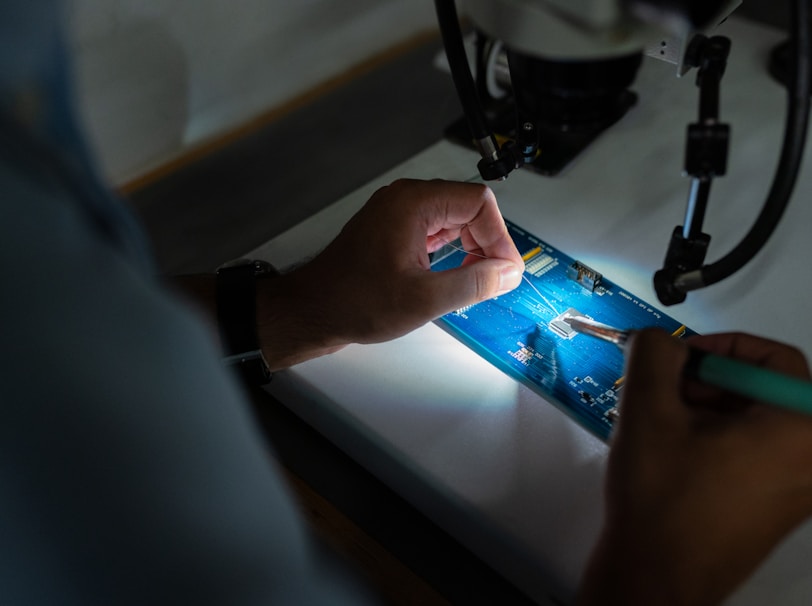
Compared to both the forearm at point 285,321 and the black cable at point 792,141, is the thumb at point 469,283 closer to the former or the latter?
the forearm at point 285,321

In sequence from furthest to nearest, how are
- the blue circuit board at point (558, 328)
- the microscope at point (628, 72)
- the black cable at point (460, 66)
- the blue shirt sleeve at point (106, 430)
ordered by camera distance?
1. the blue circuit board at point (558, 328)
2. the black cable at point (460, 66)
3. the microscope at point (628, 72)
4. the blue shirt sleeve at point (106, 430)

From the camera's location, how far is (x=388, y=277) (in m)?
0.86

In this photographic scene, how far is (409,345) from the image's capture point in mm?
901

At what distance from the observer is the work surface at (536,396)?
744mm

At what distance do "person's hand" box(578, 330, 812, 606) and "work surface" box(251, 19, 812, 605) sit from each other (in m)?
0.13

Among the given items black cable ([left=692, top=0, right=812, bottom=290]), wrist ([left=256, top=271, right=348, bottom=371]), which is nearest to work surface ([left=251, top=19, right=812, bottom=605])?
wrist ([left=256, top=271, right=348, bottom=371])

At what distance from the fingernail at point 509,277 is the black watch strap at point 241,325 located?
0.28 metres

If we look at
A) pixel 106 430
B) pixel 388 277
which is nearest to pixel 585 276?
pixel 388 277

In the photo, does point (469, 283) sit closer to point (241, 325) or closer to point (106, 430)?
point (241, 325)

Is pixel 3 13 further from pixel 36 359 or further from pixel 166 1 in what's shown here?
pixel 166 1

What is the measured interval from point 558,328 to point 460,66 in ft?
1.02

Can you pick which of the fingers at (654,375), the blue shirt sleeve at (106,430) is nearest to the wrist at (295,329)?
the fingers at (654,375)

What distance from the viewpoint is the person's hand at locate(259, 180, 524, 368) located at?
857 mm

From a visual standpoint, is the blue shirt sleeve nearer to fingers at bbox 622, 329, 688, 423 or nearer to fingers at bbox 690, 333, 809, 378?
fingers at bbox 622, 329, 688, 423
